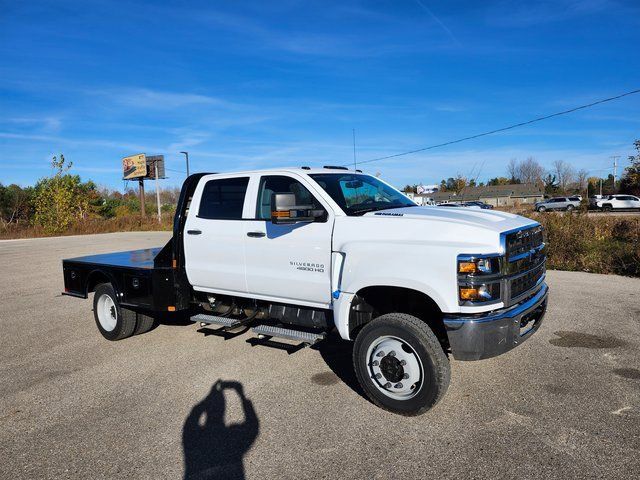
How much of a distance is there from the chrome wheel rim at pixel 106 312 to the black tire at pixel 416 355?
407cm

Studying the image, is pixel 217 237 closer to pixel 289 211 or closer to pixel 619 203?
pixel 289 211

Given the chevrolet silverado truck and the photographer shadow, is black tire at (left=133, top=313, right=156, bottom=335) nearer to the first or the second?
the chevrolet silverado truck

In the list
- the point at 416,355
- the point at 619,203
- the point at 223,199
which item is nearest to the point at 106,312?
the point at 223,199

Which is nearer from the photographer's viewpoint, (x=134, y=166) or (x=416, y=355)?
(x=416, y=355)

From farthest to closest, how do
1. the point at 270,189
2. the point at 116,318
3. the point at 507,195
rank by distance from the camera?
the point at 507,195 → the point at 116,318 → the point at 270,189

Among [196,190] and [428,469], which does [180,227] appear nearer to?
[196,190]

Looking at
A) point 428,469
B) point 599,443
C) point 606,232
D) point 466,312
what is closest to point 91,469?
point 428,469

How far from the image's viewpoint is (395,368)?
13.2 feet

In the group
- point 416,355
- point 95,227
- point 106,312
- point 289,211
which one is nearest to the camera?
point 416,355

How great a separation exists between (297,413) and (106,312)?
3.85m

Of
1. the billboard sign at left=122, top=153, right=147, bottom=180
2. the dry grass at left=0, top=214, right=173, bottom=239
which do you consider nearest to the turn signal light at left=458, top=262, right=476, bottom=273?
the dry grass at left=0, top=214, right=173, bottom=239

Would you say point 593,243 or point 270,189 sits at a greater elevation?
point 270,189

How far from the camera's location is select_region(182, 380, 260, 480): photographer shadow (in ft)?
10.9

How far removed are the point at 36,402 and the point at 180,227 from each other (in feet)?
7.85
